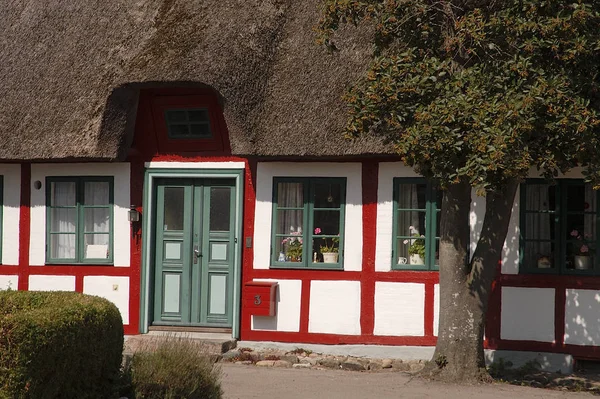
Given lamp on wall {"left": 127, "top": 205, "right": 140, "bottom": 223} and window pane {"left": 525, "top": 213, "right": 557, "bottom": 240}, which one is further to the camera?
lamp on wall {"left": 127, "top": 205, "right": 140, "bottom": 223}

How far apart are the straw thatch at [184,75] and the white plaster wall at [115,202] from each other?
1.86 feet

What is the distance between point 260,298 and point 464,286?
3115 millimetres

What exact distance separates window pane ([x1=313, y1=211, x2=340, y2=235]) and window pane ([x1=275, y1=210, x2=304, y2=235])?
0.23 m

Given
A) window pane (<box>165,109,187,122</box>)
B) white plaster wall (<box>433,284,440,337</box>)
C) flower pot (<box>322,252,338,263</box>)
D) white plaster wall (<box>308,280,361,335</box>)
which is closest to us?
white plaster wall (<box>433,284,440,337</box>)

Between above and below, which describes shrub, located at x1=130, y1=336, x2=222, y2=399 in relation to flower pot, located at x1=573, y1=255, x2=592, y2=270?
below

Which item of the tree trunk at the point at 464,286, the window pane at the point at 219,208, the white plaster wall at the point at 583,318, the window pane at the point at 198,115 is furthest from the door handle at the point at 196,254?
the white plaster wall at the point at 583,318

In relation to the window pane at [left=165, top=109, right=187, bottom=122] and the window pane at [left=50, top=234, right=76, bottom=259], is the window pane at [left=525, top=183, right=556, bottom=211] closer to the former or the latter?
the window pane at [left=165, top=109, right=187, bottom=122]

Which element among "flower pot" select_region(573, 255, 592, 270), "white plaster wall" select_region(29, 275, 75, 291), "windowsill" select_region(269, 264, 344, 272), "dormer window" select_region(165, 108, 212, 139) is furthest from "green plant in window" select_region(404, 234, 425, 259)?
"white plaster wall" select_region(29, 275, 75, 291)

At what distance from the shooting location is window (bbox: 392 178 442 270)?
12375 mm

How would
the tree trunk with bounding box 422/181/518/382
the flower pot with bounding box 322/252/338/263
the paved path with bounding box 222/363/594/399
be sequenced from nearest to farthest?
the paved path with bounding box 222/363/594/399
the tree trunk with bounding box 422/181/518/382
the flower pot with bounding box 322/252/338/263

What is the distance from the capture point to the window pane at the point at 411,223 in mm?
12484

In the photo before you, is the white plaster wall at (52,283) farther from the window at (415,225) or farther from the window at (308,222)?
the window at (415,225)

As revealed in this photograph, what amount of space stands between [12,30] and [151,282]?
184 inches

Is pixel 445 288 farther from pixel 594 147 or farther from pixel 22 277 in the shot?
pixel 22 277
